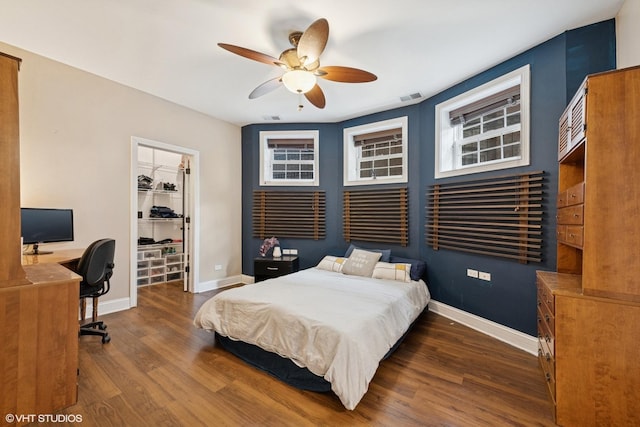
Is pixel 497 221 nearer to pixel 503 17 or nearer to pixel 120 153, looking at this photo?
pixel 503 17

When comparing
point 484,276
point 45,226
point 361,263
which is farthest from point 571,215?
point 45,226

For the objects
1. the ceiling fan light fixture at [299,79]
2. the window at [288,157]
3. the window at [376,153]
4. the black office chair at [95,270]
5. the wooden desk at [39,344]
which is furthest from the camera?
the window at [288,157]

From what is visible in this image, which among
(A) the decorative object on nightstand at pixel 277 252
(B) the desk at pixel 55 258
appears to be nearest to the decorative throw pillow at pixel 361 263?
(A) the decorative object on nightstand at pixel 277 252

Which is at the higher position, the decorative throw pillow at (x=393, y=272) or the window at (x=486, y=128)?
the window at (x=486, y=128)

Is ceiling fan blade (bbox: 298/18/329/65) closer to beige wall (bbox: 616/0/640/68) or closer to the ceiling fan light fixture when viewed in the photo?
the ceiling fan light fixture

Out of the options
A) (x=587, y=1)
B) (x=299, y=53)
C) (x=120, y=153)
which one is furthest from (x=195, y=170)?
(x=587, y=1)

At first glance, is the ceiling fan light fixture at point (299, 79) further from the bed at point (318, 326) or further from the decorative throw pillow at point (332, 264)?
the decorative throw pillow at point (332, 264)

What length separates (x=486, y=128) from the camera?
10.5ft

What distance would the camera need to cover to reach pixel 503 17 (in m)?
2.18

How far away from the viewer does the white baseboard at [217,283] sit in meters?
4.42

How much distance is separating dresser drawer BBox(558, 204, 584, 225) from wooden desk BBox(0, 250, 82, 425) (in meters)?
3.23

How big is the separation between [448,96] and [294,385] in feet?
12.0

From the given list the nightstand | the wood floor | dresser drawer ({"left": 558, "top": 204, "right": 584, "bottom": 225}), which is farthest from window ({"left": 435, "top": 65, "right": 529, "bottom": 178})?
the nightstand

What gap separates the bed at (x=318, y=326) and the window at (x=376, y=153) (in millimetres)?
1824
